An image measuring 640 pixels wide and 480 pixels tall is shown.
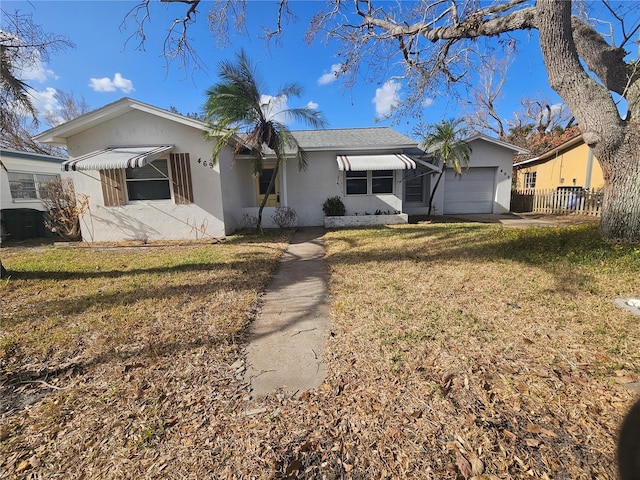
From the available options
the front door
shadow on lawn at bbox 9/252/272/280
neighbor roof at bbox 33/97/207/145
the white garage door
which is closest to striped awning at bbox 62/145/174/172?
neighbor roof at bbox 33/97/207/145

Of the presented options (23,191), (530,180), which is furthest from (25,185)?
(530,180)

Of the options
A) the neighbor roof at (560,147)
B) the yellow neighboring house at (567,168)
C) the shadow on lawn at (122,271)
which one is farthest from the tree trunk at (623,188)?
the neighbor roof at (560,147)

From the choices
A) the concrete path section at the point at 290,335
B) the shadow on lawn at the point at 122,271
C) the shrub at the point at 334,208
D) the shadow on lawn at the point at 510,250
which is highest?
the shrub at the point at 334,208

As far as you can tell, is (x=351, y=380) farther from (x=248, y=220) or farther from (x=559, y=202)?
(x=559, y=202)

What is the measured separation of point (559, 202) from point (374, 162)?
428 inches

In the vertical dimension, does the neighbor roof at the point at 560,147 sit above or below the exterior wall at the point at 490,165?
above

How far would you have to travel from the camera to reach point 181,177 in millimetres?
9992

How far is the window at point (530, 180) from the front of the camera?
2102 centimetres

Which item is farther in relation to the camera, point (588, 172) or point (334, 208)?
point (588, 172)

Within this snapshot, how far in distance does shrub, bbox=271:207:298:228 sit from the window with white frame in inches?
110

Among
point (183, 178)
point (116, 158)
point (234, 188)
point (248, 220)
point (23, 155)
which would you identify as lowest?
point (248, 220)

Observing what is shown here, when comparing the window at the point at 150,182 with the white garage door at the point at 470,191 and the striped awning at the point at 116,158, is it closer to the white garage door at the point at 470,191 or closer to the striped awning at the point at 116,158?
the striped awning at the point at 116,158

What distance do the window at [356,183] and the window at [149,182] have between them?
7419 millimetres

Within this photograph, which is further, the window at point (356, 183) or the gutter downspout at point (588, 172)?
the gutter downspout at point (588, 172)
